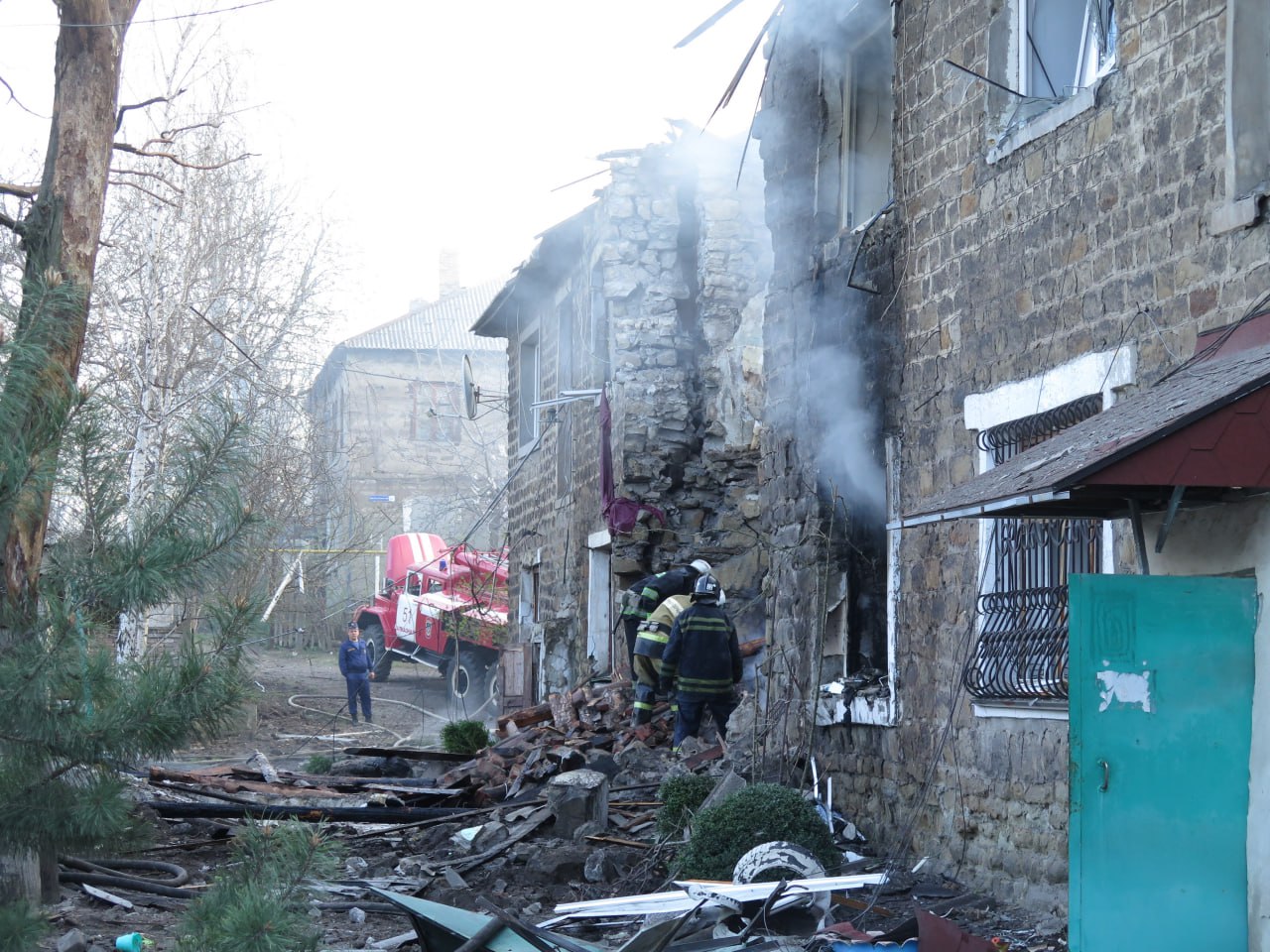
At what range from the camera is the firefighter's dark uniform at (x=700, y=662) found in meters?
11.5

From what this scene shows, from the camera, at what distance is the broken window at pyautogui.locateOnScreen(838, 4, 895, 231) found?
10.1 meters

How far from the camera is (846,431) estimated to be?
32.1 ft

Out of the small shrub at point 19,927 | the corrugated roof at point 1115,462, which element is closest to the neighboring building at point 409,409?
the corrugated roof at point 1115,462

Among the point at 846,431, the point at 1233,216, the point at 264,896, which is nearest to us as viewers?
the point at 264,896

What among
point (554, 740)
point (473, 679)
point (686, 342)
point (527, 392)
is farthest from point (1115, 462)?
point (473, 679)

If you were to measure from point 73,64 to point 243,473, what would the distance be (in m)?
3.34

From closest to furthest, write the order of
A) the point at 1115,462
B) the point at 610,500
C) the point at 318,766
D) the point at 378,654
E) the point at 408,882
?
the point at 1115,462, the point at 408,882, the point at 318,766, the point at 610,500, the point at 378,654

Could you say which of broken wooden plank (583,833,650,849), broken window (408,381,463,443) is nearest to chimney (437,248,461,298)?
broken window (408,381,463,443)

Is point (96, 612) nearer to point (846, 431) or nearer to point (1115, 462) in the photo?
point (1115, 462)

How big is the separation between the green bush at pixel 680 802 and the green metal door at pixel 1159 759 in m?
4.00

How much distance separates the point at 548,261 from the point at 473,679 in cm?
872

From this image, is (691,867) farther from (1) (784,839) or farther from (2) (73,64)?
(2) (73,64)

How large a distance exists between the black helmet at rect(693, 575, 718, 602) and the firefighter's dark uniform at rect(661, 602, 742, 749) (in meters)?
0.04

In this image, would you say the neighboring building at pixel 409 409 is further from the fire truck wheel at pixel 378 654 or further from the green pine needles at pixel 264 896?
the green pine needles at pixel 264 896
